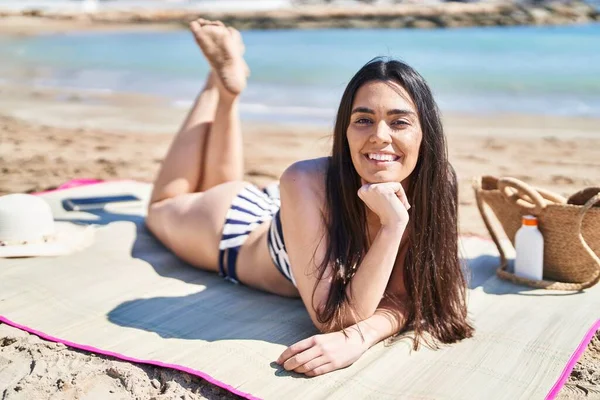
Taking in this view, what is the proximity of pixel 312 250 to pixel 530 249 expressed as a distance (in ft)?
4.45

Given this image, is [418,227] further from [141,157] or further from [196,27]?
[141,157]

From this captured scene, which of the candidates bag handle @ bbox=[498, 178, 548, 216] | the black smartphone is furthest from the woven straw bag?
the black smartphone

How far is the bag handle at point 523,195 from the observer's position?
3.40 metres

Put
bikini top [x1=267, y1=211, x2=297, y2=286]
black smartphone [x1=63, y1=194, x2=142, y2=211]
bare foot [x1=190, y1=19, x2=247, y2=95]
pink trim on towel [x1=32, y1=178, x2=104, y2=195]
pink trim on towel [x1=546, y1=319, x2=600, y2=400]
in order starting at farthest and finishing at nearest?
pink trim on towel [x1=32, y1=178, x2=104, y2=195] → black smartphone [x1=63, y1=194, x2=142, y2=211] → bare foot [x1=190, y1=19, x2=247, y2=95] → bikini top [x1=267, y1=211, x2=297, y2=286] → pink trim on towel [x1=546, y1=319, x2=600, y2=400]

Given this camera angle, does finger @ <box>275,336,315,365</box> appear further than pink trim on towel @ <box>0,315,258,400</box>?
Yes

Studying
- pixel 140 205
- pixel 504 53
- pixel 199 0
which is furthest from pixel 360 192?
pixel 199 0

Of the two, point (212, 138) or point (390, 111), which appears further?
point (212, 138)

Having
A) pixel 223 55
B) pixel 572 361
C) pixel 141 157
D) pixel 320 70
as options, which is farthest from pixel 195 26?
pixel 320 70

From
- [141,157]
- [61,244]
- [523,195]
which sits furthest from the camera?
[141,157]

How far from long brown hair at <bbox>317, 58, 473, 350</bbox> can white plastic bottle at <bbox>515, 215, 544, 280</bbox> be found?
27.9 inches

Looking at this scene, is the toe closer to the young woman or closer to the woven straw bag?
the young woman

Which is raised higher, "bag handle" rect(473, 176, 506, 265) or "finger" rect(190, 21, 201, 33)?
"finger" rect(190, 21, 201, 33)

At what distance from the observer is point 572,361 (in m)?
2.67

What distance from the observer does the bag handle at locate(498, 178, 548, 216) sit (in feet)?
11.2
